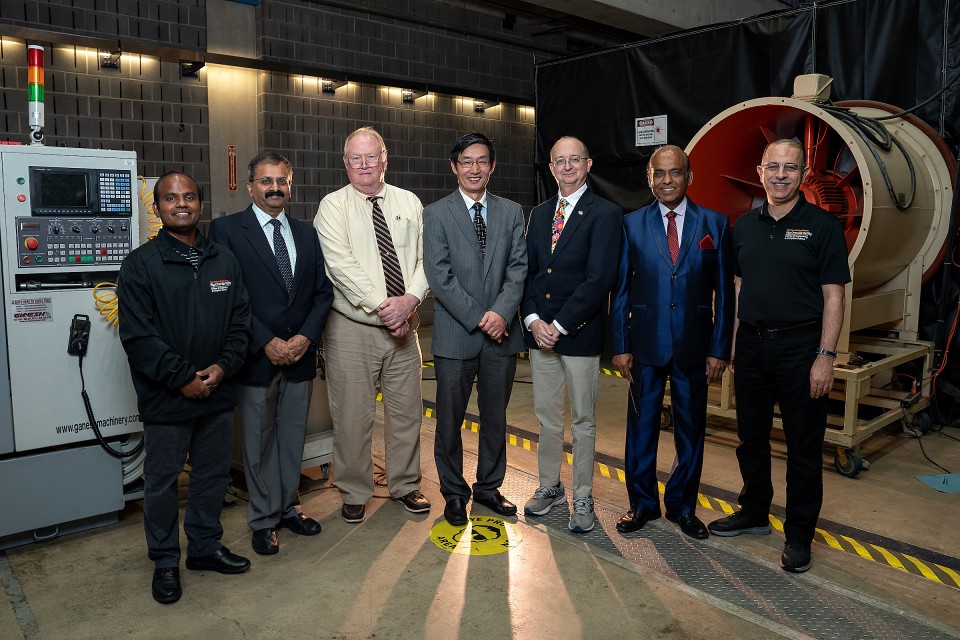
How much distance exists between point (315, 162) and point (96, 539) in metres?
5.19

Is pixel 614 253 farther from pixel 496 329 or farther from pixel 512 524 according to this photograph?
pixel 512 524

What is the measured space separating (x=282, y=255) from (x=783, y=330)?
1984 millimetres

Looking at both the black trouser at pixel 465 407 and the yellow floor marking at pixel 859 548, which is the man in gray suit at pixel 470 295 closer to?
the black trouser at pixel 465 407

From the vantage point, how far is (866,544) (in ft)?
10.2

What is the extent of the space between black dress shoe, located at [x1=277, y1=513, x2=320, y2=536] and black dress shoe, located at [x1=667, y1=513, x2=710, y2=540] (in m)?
1.54

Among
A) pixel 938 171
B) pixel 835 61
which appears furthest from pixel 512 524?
pixel 835 61

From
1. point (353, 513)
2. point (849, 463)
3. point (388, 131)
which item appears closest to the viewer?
point (353, 513)

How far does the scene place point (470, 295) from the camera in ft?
10.3

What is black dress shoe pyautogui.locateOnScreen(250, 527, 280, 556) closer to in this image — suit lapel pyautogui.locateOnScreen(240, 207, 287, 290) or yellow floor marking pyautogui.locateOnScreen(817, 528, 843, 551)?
suit lapel pyautogui.locateOnScreen(240, 207, 287, 290)

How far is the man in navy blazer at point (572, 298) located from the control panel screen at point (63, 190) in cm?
182

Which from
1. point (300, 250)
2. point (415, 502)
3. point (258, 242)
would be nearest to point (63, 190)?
point (258, 242)

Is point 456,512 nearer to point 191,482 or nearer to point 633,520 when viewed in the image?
point 633,520

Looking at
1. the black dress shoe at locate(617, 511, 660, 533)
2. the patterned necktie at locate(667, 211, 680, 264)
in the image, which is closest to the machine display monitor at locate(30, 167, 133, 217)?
the patterned necktie at locate(667, 211, 680, 264)

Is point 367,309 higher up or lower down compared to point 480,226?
lower down
